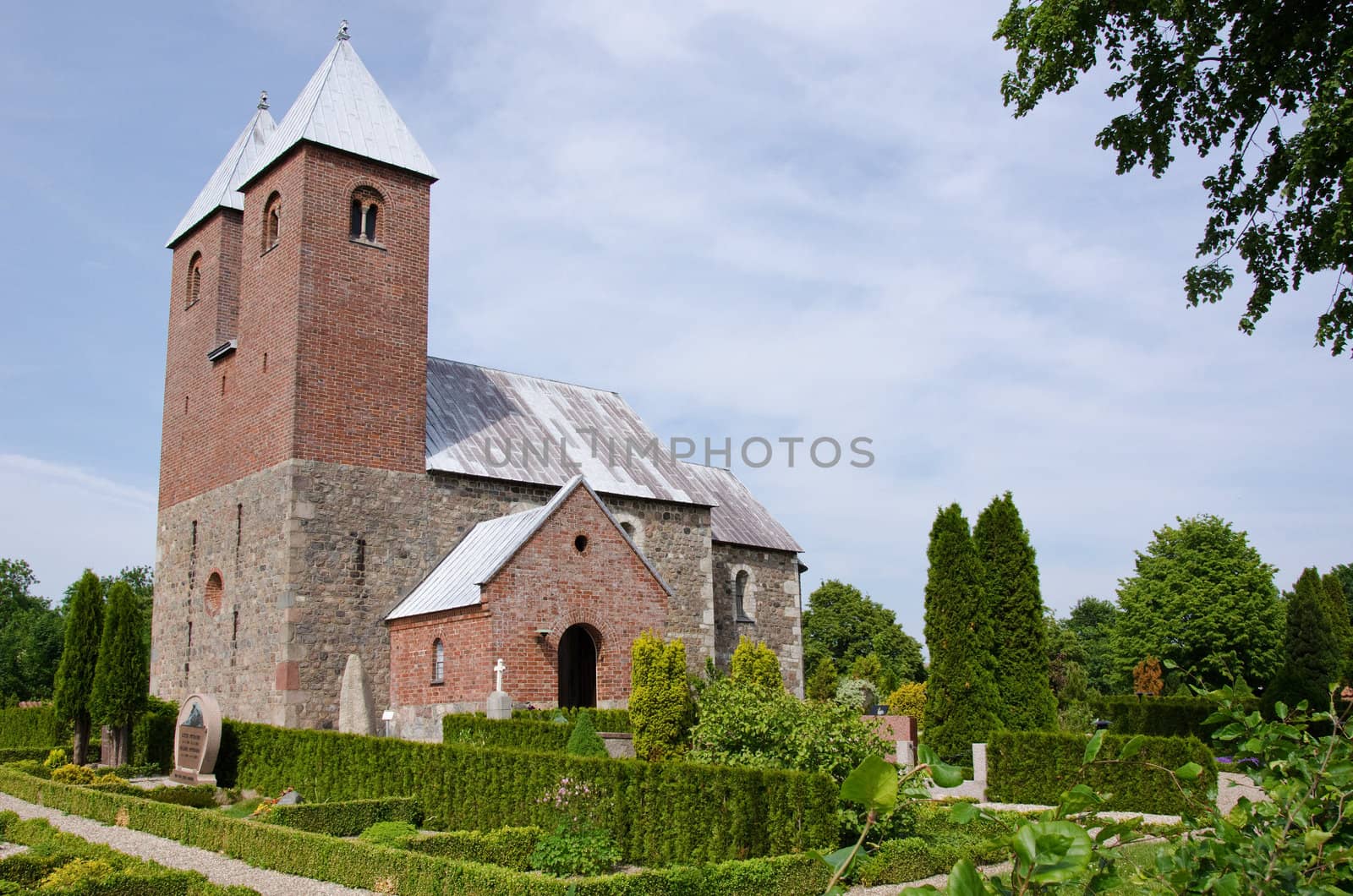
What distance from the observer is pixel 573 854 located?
30.4 ft

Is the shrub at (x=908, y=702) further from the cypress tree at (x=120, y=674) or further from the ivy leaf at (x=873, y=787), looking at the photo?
the ivy leaf at (x=873, y=787)

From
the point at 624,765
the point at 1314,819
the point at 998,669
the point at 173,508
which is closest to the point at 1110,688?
the point at 998,669

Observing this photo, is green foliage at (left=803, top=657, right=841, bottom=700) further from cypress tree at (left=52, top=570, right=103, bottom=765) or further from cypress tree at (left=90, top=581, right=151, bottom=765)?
cypress tree at (left=52, top=570, right=103, bottom=765)

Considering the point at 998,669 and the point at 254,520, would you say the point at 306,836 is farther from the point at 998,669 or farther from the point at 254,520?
the point at 998,669

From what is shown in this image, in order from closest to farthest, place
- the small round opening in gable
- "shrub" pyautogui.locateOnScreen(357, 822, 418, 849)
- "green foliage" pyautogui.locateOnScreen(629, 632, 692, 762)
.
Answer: "shrub" pyautogui.locateOnScreen(357, 822, 418, 849), "green foliage" pyautogui.locateOnScreen(629, 632, 692, 762), the small round opening in gable

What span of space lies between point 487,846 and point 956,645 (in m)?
10.5

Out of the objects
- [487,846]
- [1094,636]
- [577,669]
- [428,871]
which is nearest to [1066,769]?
[487,846]

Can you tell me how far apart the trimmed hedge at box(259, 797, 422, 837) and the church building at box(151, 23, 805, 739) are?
4.58m

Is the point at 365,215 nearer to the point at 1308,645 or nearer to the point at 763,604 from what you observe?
the point at 763,604

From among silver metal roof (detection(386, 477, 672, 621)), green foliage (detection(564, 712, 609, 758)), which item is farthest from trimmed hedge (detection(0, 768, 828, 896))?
silver metal roof (detection(386, 477, 672, 621))

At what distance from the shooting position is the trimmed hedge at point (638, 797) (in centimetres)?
966

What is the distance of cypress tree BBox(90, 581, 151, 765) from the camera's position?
706 inches

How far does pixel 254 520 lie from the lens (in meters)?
19.1

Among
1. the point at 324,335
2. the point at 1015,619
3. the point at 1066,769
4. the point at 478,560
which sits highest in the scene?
the point at 324,335
